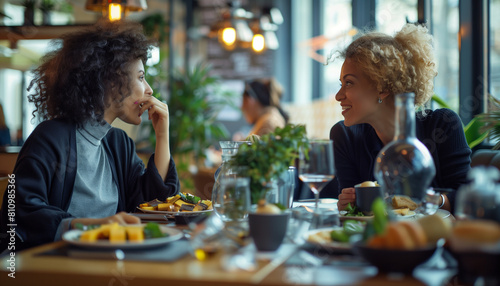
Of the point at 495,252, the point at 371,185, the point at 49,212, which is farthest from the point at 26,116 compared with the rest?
the point at 495,252

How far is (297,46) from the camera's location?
7496mm

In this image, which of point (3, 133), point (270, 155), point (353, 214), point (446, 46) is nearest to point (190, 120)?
point (3, 133)

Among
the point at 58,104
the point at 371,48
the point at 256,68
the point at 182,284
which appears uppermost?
the point at 256,68

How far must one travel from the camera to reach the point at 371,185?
1.68 meters

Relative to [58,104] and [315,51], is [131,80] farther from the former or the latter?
[315,51]

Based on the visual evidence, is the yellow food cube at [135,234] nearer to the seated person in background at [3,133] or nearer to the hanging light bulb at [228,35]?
the seated person in background at [3,133]

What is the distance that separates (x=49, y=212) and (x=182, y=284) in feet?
2.51

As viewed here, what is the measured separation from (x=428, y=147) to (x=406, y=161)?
98cm

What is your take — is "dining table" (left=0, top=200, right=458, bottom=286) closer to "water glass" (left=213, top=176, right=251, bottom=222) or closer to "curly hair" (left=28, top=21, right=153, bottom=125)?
"water glass" (left=213, top=176, right=251, bottom=222)

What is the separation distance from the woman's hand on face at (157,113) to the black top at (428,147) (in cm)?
84

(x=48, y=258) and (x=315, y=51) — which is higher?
(x=315, y=51)

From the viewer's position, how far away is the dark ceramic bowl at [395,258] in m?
0.98

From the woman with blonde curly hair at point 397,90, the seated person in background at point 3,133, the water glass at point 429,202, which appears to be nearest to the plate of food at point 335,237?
the water glass at point 429,202

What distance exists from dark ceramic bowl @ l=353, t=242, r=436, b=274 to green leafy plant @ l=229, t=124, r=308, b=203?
44cm
